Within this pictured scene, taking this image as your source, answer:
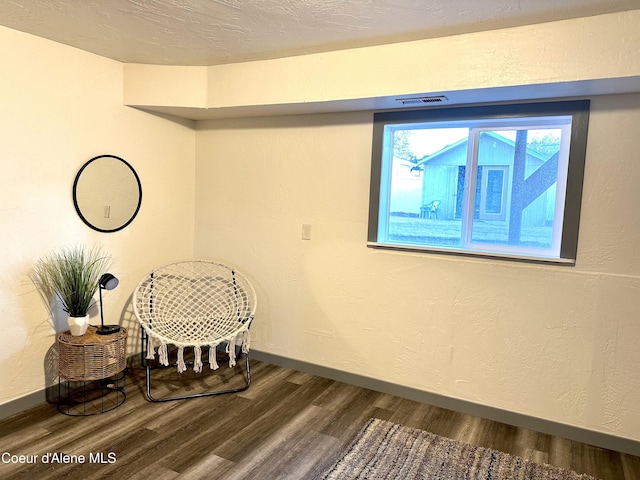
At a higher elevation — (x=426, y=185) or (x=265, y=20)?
(x=265, y=20)

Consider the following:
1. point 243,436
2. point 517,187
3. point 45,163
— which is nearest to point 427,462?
point 243,436

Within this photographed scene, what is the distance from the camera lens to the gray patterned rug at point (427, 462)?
2.25 metres

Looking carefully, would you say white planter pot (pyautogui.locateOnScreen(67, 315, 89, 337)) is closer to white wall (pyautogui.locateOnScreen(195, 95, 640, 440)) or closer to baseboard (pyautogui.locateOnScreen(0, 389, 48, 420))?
baseboard (pyautogui.locateOnScreen(0, 389, 48, 420))

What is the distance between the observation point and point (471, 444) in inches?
100

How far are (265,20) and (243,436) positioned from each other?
88.0 inches

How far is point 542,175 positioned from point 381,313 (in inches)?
53.2

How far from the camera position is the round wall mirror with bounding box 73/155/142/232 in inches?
117

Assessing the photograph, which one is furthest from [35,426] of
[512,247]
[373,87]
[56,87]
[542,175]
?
[542,175]

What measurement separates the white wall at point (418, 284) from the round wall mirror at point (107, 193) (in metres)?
0.65

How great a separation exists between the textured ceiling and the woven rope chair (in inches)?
63.2

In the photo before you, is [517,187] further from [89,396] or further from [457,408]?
[89,396]

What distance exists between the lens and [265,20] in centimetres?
226

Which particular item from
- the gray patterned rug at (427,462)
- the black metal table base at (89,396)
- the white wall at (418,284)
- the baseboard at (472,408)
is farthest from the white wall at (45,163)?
the gray patterned rug at (427,462)

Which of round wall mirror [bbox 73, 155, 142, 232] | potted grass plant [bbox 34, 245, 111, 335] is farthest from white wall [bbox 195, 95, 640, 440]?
potted grass plant [bbox 34, 245, 111, 335]
